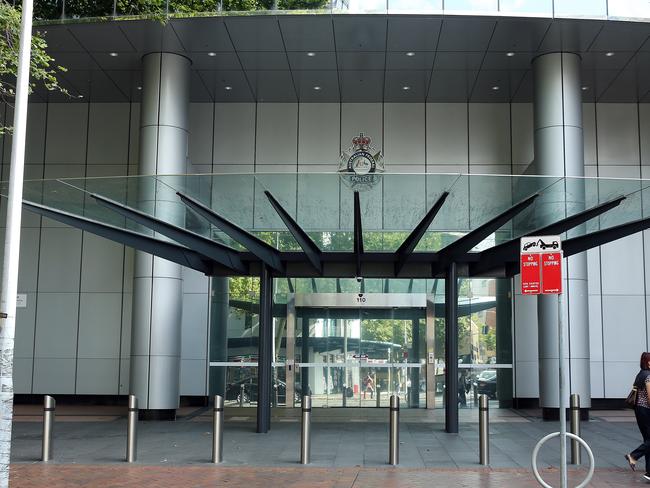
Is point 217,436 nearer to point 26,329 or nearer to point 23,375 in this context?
point 23,375

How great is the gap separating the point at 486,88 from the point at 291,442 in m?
11.7

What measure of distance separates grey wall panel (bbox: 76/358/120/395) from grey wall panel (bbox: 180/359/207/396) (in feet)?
6.33

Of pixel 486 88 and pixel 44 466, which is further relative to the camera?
pixel 486 88

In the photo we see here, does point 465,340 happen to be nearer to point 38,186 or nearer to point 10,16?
point 38,186

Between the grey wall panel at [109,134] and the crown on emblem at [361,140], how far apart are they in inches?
263

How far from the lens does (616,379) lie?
21109 millimetres

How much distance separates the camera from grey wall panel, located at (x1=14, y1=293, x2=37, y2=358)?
72.2ft

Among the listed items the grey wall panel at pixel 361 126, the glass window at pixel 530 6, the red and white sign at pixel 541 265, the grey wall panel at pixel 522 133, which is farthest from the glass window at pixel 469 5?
the red and white sign at pixel 541 265

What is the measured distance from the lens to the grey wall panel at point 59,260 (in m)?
22.2

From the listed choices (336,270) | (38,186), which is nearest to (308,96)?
(336,270)

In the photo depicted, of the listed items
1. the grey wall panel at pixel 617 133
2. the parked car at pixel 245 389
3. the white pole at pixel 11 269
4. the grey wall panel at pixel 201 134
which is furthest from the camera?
the grey wall panel at pixel 201 134

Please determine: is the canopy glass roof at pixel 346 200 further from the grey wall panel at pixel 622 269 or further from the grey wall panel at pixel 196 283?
the grey wall panel at pixel 622 269

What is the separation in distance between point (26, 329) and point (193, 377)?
5115 mm

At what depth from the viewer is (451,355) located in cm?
1569
